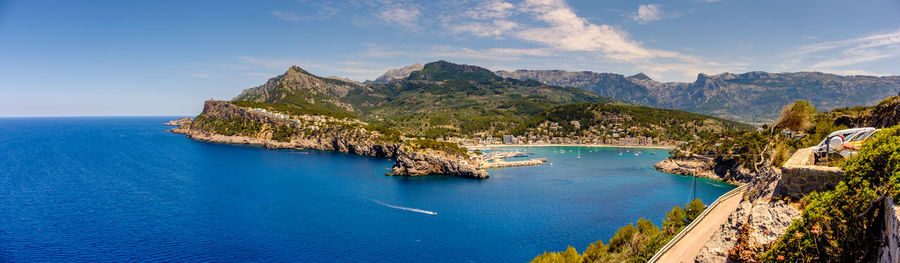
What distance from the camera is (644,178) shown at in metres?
69.9

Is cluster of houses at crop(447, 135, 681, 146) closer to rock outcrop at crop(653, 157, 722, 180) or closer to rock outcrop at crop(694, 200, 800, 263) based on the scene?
rock outcrop at crop(653, 157, 722, 180)

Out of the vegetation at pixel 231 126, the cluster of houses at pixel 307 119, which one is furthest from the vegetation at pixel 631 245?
the vegetation at pixel 231 126

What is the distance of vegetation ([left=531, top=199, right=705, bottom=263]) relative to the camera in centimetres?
2253

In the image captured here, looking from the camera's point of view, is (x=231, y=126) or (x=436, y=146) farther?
(x=231, y=126)

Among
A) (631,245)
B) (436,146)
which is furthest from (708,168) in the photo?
(631,245)

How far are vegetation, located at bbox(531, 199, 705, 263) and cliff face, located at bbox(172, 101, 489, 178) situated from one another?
43.0m

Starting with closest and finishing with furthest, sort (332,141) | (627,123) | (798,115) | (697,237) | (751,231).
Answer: (751,231), (697,237), (798,115), (332,141), (627,123)

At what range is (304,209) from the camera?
4691 centimetres

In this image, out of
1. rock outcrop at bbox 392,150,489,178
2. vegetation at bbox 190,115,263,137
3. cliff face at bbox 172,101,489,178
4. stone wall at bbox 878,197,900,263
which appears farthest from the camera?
vegetation at bbox 190,115,263,137

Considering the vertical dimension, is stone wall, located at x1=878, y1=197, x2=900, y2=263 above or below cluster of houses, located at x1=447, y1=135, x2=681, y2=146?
above

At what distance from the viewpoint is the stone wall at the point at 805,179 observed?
11117mm

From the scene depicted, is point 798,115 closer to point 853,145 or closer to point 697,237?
point 853,145

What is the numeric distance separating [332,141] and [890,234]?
114138 millimetres

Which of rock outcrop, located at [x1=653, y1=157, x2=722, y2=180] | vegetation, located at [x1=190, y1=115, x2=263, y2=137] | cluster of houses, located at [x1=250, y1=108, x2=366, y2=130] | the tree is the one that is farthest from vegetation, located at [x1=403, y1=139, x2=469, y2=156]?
vegetation, located at [x1=190, y1=115, x2=263, y2=137]
